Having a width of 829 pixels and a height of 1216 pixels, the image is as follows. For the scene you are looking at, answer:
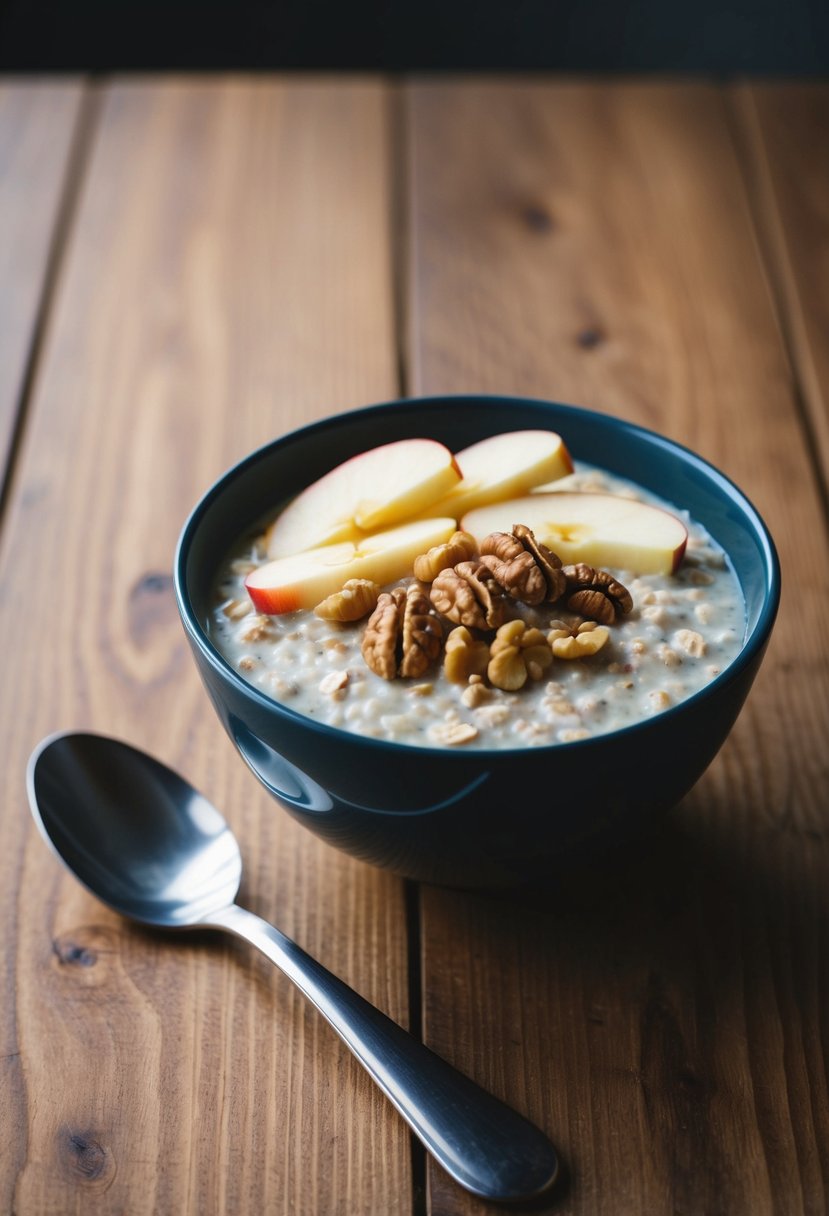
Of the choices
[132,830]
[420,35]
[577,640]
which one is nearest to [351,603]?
[577,640]

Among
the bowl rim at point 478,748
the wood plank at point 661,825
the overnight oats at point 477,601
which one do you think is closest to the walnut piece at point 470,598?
the overnight oats at point 477,601

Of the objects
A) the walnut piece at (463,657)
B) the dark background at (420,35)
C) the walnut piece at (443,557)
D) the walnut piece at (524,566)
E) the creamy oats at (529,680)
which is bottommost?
the dark background at (420,35)

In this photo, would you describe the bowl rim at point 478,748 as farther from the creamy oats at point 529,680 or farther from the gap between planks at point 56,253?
the gap between planks at point 56,253

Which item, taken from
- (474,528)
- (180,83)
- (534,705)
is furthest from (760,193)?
(534,705)

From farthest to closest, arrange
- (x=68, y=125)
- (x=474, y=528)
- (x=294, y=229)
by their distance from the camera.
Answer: (x=68, y=125) → (x=294, y=229) → (x=474, y=528)

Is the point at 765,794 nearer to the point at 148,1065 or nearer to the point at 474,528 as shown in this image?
the point at 474,528

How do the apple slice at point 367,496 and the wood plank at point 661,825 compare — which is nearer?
the wood plank at point 661,825

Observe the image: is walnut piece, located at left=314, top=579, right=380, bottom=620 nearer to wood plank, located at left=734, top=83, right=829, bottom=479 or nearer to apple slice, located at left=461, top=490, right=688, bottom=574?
apple slice, located at left=461, top=490, right=688, bottom=574

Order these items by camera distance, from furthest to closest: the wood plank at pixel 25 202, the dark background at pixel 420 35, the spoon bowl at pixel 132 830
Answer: the dark background at pixel 420 35
the wood plank at pixel 25 202
the spoon bowl at pixel 132 830

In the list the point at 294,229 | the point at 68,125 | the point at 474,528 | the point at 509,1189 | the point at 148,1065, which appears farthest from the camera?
the point at 68,125
